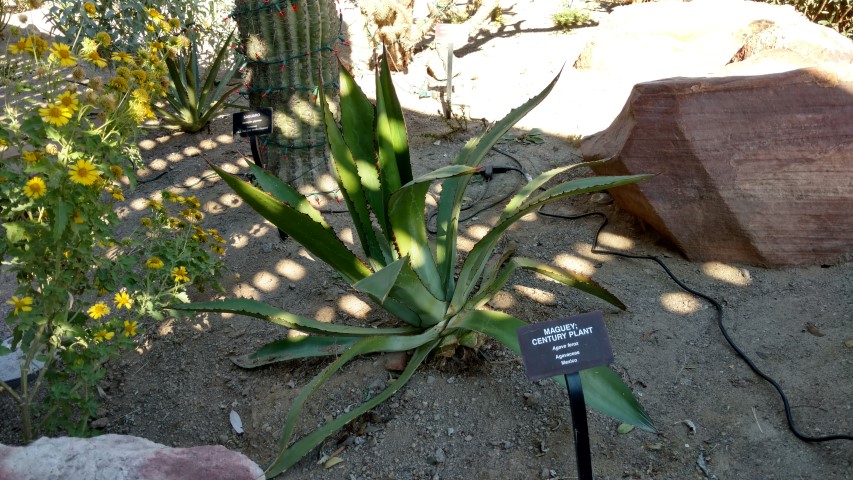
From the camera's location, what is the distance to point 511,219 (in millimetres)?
1899

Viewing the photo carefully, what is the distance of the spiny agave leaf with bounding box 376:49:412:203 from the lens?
1978mm

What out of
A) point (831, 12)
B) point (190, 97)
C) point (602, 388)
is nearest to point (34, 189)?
point (602, 388)

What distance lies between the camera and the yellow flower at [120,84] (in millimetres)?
1784

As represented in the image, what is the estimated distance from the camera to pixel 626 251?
8.93 ft

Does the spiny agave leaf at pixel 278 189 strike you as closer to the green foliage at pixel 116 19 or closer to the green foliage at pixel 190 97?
the green foliage at pixel 190 97

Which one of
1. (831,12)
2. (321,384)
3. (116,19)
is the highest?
(116,19)

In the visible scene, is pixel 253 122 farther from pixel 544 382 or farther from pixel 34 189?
pixel 544 382

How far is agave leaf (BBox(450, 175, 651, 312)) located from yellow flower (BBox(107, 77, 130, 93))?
1086 mm

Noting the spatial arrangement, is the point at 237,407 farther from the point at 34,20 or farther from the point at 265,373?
the point at 34,20

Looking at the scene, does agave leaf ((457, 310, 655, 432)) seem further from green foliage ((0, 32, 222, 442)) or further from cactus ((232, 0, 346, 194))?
cactus ((232, 0, 346, 194))

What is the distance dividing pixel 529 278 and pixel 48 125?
167 cm

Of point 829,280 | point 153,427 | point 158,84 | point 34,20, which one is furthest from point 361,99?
point 34,20

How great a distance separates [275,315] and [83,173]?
63 centimetres

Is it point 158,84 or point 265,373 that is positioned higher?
point 158,84
